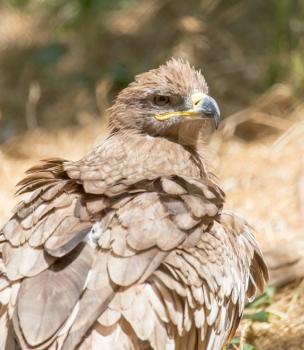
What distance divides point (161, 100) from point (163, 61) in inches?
133

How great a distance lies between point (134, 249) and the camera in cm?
396

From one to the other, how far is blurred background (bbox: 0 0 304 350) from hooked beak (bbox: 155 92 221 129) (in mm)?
1584

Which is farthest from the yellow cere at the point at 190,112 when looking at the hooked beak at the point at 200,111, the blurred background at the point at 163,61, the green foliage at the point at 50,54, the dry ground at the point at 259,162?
the green foliage at the point at 50,54

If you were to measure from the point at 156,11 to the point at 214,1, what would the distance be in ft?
2.08

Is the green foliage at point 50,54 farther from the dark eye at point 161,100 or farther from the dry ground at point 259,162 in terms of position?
the dark eye at point 161,100

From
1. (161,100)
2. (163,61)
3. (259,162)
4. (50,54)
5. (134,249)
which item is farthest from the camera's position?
(50,54)

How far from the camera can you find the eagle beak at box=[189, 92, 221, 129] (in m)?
4.73

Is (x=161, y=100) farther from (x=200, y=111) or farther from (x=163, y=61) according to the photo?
(x=163, y=61)

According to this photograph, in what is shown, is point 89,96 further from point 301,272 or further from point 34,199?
point 34,199

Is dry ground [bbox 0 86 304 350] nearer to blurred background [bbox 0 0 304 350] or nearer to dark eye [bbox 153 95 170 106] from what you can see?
blurred background [bbox 0 0 304 350]

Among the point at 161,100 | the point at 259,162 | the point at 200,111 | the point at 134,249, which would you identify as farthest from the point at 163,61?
the point at 134,249

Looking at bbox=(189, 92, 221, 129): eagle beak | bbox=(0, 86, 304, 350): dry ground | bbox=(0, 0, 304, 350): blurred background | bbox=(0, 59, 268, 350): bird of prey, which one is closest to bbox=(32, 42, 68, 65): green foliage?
bbox=(0, 0, 304, 350): blurred background

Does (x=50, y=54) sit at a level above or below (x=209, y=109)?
above

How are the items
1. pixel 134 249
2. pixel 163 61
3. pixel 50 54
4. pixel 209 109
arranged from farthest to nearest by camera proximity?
pixel 50 54
pixel 163 61
pixel 209 109
pixel 134 249
